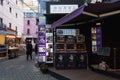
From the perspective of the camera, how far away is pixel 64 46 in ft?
55.7

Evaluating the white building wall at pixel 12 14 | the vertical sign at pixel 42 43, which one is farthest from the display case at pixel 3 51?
the vertical sign at pixel 42 43

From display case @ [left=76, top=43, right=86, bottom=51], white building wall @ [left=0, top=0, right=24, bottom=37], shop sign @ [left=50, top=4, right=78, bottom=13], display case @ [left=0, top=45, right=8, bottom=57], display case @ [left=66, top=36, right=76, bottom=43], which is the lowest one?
→ display case @ [left=0, top=45, right=8, bottom=57]

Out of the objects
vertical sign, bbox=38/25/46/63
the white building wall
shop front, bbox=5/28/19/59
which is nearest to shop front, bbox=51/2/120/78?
vertical sign, bbox=38/25/46/63

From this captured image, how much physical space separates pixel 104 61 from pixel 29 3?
83.6 metres

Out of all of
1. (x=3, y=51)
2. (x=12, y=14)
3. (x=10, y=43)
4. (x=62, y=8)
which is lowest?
(x=3, y=51)

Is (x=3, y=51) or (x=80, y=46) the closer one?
(x=80, y=46)

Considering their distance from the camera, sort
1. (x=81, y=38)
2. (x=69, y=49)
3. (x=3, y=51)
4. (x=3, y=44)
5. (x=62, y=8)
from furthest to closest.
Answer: (x=3, y=44) < (x=3, y=51) < (x=62, y=8) < (x=81, y=38) < (x=69, y=49)

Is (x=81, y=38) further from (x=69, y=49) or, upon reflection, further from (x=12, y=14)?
(x=12, y=14)

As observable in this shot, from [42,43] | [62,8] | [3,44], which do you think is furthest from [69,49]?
[3,44]

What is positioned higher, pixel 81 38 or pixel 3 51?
pixel 81 38

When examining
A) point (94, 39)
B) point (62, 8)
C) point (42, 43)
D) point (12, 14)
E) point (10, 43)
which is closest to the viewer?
point (94, 39)

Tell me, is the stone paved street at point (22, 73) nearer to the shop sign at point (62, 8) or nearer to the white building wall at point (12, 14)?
the shop sign at point (62, 8)

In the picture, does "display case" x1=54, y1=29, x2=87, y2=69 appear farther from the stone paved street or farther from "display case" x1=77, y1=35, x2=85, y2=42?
the stone paved street

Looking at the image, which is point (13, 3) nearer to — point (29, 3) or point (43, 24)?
point (43, 24)
